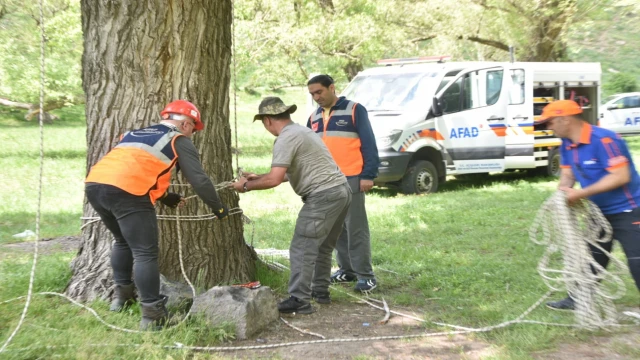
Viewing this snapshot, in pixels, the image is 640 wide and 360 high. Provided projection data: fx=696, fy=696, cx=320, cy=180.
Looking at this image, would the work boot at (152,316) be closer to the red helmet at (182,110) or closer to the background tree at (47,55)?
the red helmet at (182,110)

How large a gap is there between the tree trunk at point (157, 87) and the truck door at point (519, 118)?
880 cm

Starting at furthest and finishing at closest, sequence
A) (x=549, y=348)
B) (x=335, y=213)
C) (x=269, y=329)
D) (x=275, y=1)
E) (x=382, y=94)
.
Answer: (x=275, y=1) < (x=382, y=94) < (x=335, y=213) < (x=269, y=329) < (x=549, y=348)

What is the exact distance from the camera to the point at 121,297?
504cm

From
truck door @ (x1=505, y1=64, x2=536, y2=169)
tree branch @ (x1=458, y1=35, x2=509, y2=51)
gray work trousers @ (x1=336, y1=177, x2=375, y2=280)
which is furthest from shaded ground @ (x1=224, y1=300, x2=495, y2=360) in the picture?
tree branch @ (x1=458, y1=35, x2=509, y2=51)

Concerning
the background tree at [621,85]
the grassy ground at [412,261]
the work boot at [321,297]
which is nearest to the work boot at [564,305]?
the grassy ground at [412,261]

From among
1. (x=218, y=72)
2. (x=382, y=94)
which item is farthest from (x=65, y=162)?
(x=218, y=72)

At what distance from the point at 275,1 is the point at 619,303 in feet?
51.8

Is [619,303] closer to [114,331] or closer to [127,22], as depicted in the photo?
[114,331]

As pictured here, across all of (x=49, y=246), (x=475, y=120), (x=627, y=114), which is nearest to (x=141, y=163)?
(x=49, y=246)

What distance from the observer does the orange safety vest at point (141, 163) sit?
4527 millimetres

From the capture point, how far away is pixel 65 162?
18.1 metres

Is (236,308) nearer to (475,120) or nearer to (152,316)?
(152,316)

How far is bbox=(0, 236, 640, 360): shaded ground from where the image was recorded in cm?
448

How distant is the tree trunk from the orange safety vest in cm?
70
